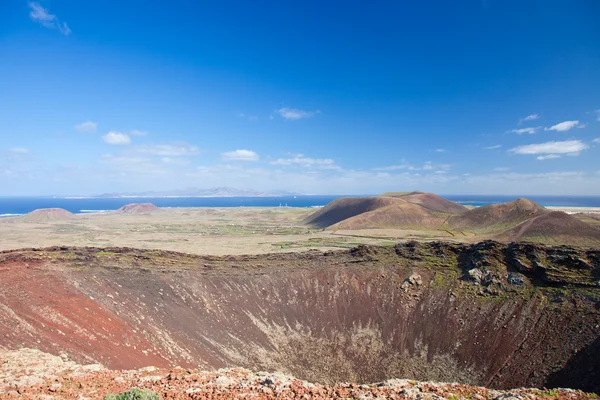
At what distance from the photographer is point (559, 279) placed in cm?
3559

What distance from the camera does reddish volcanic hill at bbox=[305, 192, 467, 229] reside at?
123719 mm

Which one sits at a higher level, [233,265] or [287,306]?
[233,265]

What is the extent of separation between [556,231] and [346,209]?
8273cm

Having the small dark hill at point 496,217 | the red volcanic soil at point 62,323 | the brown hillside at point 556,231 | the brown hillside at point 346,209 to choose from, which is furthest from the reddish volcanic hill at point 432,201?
the red volcanic soil at point 62,323

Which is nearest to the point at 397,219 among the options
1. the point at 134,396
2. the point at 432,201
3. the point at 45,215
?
the point at 432,201

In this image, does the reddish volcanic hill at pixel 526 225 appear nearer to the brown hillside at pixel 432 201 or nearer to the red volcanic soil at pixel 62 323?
the brown hillside at pixel 432 201

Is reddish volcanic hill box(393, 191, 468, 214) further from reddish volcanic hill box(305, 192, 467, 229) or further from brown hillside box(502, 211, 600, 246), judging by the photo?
brown hillside box(502, 211, 600, 246)

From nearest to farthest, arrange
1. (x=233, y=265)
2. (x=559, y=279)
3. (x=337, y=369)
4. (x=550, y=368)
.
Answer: (x=550, y=368) < (x=337, y=369) < (x=559, y=279) < (x=233, y=265)

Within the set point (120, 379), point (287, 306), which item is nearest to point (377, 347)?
point (287, 306)

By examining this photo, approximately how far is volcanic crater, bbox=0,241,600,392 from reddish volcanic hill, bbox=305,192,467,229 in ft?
261

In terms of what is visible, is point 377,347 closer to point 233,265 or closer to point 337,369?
point 337,369

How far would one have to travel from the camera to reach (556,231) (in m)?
86.6

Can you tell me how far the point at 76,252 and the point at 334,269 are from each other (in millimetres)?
31423

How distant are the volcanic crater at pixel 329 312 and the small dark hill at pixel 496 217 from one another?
7547cm
